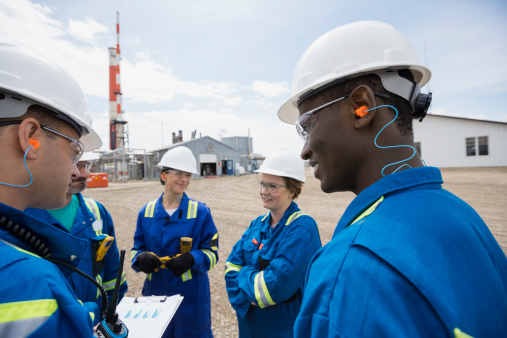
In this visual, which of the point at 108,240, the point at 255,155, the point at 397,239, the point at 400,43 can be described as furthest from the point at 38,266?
the point at 255,155

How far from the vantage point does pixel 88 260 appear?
2305mm

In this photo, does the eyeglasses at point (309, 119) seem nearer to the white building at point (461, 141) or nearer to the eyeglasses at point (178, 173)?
the eyeglasses at point (178, 173)

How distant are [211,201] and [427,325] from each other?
1330 cm

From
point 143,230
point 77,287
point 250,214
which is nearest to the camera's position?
point 77,287

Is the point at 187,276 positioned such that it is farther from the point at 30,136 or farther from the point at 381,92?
the point at 381,92

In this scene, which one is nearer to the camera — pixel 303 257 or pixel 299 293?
pixel 303 257

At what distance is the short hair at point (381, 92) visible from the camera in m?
1.11

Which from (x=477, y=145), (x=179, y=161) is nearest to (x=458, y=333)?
(x=179, y=161)

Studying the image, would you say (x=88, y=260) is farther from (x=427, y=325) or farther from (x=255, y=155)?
(x=255, y=155)

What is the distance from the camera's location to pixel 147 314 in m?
2.12

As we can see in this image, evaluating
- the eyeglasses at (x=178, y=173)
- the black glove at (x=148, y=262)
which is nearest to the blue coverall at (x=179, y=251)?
the black glove at (x=148, y=262)

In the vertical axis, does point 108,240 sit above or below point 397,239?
below

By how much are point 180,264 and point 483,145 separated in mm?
23884

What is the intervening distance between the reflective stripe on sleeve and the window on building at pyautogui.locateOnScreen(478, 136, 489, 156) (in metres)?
25.0
